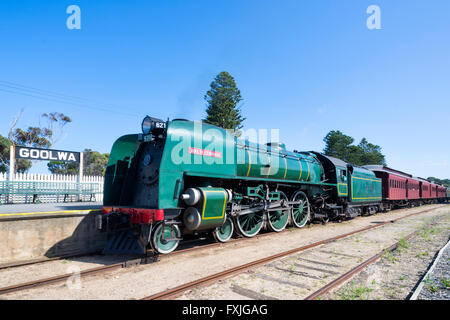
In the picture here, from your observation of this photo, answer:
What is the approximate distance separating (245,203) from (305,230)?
3461mm

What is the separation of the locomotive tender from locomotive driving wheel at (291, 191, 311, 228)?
56 cm

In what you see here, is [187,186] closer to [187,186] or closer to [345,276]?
[187,186]

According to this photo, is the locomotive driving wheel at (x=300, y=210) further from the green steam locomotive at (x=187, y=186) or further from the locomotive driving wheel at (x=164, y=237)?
the locomotive driving wheel at (x=164, y=237)

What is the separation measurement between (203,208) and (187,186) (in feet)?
3.05

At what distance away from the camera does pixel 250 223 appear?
9156mm

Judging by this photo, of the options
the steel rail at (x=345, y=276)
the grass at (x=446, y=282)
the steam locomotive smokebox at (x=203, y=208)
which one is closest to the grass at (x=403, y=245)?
the steel rail at (x=345, y=276)

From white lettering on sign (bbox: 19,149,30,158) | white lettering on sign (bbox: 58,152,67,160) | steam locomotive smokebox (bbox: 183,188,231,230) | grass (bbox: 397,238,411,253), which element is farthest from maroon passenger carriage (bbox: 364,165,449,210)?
white lettering on sign (bbox: 19,149,30,158)

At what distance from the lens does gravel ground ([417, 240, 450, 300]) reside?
4.08 meters

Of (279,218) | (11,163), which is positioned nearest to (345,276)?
(279,218)

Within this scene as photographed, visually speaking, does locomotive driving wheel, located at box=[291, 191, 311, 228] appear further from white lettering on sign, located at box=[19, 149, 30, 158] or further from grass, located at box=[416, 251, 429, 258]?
white lettering on sign, located at box=[19, 149, 30, 158]

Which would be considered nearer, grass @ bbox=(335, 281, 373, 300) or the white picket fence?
grass @ bbox=(335, 281, 373, 300)

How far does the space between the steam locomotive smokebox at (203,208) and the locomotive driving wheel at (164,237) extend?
36cm

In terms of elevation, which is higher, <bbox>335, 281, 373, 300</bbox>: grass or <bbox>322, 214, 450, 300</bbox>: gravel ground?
<bbox>335, 281, 373, 300</bbox>: grass

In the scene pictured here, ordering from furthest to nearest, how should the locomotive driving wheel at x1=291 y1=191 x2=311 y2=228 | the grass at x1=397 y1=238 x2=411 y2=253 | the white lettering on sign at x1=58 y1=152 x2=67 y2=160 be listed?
1. the white lettering on sign at x1=58 y1=152 x2=67 y2=160
2. the locomotive driving wheel at x1=291 y1=191 x2=311 y2=228
3. the grass at x1=397 y1=238 x2=411 y2=253
